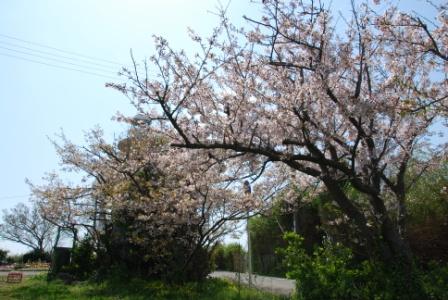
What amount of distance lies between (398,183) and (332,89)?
2.16 metres

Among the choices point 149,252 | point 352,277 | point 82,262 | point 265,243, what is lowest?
point 352,277

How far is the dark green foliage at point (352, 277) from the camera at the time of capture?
648cm

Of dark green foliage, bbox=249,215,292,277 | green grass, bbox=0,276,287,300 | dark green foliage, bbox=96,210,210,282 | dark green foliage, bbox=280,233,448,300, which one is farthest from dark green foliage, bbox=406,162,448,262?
dark green foliage, bbox=249,215,292,277

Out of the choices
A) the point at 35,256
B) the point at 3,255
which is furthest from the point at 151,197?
the point at 3,255

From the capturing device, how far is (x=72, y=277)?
16406 mm

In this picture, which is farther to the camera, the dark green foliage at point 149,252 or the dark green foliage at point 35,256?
the dark green foliage at point 35,256

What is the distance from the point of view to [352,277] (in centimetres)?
726

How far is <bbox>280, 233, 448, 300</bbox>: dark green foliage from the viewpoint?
648cm

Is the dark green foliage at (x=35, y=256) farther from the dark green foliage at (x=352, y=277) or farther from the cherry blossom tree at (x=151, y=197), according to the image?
the dark green foliage at (x=352, y=277)

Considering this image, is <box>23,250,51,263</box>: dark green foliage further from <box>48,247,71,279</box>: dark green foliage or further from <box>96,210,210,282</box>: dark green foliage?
<box>96,210,210,282</box>: dark green foliage

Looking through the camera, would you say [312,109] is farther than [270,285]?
No

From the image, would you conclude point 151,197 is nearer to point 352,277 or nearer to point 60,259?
point 352,277

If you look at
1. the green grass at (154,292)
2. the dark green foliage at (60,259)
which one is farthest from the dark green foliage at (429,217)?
the dark green foliage at (60,259)

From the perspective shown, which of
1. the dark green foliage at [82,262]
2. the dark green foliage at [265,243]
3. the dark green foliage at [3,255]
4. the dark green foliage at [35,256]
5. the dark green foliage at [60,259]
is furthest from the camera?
the dark green foliage at [3,255]
